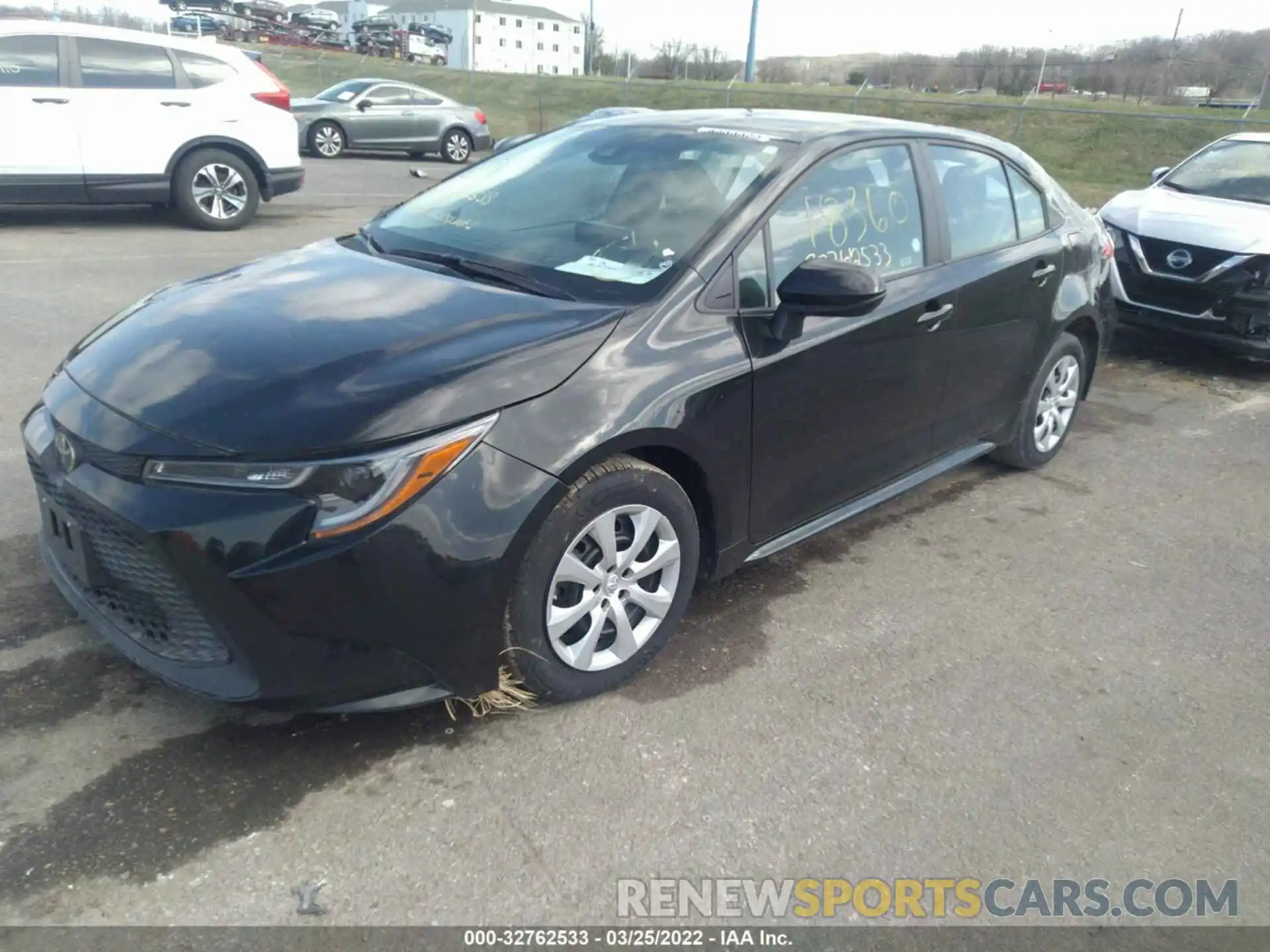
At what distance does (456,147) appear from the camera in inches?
763

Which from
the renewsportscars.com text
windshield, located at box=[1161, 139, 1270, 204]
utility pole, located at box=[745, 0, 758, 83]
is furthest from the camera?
utility pole, located at box=[745, 0, 758, 83]

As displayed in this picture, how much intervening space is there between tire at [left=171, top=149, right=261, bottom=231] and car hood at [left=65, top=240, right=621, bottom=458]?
276 inches

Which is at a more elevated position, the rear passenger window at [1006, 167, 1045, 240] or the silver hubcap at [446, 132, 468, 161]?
the rear passenger window at [1006, 167, 1045, 240]

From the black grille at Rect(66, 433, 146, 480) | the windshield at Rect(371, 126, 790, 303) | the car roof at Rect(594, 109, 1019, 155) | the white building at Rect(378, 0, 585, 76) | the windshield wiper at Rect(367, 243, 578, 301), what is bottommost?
the black grille at Rect(66, 433, 146, 480)

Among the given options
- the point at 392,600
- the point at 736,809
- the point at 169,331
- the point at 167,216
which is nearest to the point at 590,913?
the point at 736,809

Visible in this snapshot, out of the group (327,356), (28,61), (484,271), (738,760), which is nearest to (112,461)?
(327,356)

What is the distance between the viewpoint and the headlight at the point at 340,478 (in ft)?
7.86

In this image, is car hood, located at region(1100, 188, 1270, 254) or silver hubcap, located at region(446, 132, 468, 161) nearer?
car hood, located at region(1100, 188, 1270, 254)

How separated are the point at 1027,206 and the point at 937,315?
1160 millimetres

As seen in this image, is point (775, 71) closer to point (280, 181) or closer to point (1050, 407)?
point (280, 181)

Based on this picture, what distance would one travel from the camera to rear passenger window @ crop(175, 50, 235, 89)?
9.31m

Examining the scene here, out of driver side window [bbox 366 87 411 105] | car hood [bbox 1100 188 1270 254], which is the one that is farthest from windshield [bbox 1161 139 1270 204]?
driver side window [bbox 366 87 411 105]

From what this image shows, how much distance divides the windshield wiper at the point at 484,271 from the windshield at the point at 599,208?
3 cm

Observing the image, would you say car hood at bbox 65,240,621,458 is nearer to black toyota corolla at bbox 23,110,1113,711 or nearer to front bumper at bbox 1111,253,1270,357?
black toyota corolla at bbox 23,110,1113,711
